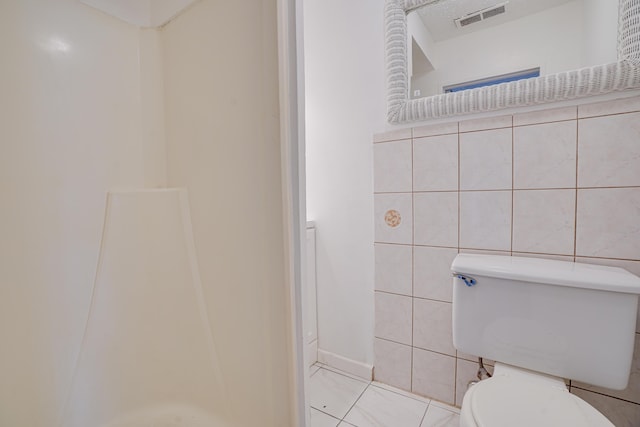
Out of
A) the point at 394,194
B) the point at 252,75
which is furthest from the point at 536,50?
the point at 252,75

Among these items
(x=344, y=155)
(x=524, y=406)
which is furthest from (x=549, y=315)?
(x=344, y=155)

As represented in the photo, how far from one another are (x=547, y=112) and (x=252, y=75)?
3.34 feet

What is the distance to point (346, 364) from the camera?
1.47m

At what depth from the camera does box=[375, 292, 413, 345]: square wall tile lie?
1.28 meters

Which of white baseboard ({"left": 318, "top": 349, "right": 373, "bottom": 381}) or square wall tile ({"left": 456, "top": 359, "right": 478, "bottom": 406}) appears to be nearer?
square wall tile ({"left": 456, "top": 359, "right": 478, "bottom": 406})

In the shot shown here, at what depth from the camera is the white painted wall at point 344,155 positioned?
4.36ft

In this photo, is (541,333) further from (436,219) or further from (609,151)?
(609,151)

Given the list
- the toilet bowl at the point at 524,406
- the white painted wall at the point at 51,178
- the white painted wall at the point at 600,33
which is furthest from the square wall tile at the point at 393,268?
the white painted wall at the point at 51,178

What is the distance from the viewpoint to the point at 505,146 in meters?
1.05

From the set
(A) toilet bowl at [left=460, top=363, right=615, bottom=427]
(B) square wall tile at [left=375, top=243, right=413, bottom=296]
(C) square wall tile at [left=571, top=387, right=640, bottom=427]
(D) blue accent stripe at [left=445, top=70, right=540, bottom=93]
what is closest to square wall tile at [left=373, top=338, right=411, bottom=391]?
(B) square wall tile at [left=375, top=243, right=413, bottom=296]

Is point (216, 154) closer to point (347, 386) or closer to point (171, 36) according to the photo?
point (171, 36)

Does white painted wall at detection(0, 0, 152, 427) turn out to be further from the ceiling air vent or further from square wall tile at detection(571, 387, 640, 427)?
square wall tile at detection(571, 387, 640, 427)

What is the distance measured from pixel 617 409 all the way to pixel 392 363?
2.51 ft

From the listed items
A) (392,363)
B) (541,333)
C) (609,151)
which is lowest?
(392,363)
